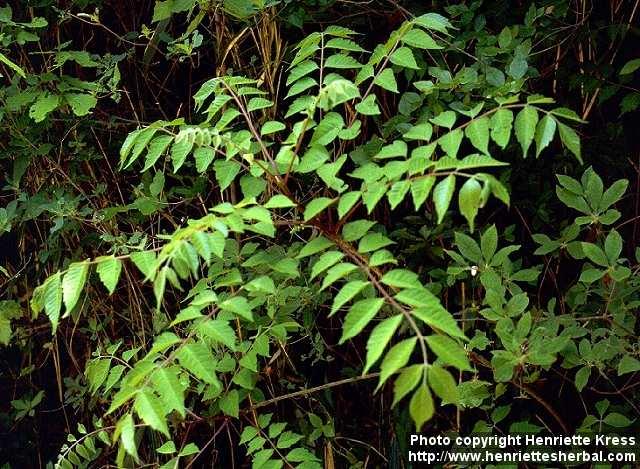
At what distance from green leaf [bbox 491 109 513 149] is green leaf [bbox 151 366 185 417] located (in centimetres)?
63

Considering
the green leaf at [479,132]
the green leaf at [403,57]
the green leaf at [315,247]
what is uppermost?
the green leaf at [403,57]

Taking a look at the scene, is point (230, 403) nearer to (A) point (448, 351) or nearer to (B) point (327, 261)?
(B) point (327, 261)

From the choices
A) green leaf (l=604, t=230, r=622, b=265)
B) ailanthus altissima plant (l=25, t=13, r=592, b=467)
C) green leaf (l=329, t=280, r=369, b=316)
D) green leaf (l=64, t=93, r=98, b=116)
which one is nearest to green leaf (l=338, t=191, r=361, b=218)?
ailanthus altissima plant (l=25, t=13, r=592, b=467)

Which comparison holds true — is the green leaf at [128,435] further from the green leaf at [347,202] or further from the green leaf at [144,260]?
the green leaf at [347,202]

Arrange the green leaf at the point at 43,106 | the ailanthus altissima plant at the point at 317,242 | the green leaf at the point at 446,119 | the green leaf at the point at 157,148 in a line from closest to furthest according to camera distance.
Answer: the ailanthus altissima plant at the point at 317,242, the green leaf at the point at 446,119, the green leaf at the point at 157,148, the green leaf at the point at 43,106

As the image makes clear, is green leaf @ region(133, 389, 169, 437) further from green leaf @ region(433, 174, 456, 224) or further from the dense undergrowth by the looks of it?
green leaf @ region(433, 174, 456, 224)

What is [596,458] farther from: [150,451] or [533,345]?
[150,451]

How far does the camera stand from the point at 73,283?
112 cm

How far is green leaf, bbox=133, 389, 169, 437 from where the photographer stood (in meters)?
1.08

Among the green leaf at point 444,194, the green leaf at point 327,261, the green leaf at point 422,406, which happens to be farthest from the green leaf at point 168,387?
the green leaf at point 444,194

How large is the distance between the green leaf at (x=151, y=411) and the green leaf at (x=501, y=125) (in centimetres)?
67

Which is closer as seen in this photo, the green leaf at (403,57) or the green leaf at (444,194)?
the green leaf at (444,194)

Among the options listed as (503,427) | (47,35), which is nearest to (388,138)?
(503,427)

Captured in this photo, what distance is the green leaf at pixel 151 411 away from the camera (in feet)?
3.53
